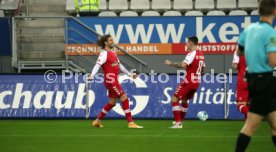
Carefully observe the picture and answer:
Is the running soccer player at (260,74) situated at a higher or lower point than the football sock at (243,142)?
higher

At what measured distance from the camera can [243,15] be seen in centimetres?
2153

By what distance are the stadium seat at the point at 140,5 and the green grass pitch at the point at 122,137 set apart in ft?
24.9

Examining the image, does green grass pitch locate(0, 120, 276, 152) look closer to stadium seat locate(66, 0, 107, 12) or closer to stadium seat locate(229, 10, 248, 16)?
stadium seat locate(229, 10, 248, 16)

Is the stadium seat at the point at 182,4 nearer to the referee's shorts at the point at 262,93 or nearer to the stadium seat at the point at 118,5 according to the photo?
the stadium seat at the point at 118,5

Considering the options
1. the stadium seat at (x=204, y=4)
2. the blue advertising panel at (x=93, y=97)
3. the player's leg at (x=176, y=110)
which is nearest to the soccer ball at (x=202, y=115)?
the blue advertising panel at (x=93, y=97)

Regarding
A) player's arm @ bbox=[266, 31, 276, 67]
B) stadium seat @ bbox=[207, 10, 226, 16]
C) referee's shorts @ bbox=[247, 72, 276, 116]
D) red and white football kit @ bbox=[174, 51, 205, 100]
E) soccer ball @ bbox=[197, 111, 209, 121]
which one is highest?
stadium seat @ bbox=[207, 10, 226, 16]

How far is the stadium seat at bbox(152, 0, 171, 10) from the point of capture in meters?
23.9

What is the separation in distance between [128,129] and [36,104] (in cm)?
450

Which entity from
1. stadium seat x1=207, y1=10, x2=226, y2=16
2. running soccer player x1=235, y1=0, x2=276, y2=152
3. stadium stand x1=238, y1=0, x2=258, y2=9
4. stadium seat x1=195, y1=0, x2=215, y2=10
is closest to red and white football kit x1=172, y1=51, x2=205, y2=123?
running soccer player x1=235, y1=0, x2=276, y2=152

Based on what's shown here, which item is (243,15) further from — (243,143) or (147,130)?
(243,143)

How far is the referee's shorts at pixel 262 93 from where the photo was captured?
788 cm

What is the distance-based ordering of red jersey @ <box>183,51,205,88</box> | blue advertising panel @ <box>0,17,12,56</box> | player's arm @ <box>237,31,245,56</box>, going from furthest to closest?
blue advertising panel @ <box>0,17,12,56</box> → red jersey @ <box>183,51,205,88</box> → player's arm @ <box>237,31,245,56</box>

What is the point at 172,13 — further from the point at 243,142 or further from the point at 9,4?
the point at 243,142

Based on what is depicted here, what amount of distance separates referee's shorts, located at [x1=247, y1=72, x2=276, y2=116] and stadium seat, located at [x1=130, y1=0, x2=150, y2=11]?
1617cm
